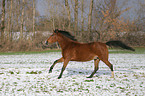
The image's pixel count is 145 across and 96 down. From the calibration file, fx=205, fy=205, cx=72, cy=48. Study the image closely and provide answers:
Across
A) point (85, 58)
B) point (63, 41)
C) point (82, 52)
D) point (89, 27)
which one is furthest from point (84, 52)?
point (89, 27)

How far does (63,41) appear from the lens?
27.7 feet

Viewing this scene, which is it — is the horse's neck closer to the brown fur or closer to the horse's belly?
the brown fur

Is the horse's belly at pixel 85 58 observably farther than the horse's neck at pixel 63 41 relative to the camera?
No

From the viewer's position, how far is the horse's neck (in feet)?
27.5

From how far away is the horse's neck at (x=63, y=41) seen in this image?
839 cm

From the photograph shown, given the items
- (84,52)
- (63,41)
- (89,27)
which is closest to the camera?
(84,52)

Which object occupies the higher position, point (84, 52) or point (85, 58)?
point (84, 52)

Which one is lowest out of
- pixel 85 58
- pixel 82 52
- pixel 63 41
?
pixel 85 58

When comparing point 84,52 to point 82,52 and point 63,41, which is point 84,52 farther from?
point 63,41

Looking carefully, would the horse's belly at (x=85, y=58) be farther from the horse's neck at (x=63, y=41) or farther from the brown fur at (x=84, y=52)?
the horse's neck at (x=63, y=41)

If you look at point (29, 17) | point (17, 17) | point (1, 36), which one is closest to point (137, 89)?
point (1, 36)

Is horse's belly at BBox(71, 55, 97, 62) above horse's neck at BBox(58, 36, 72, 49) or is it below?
below

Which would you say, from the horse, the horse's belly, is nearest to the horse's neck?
the horse

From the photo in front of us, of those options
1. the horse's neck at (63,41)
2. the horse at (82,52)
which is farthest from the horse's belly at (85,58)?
the horse's neck at (63,41)
